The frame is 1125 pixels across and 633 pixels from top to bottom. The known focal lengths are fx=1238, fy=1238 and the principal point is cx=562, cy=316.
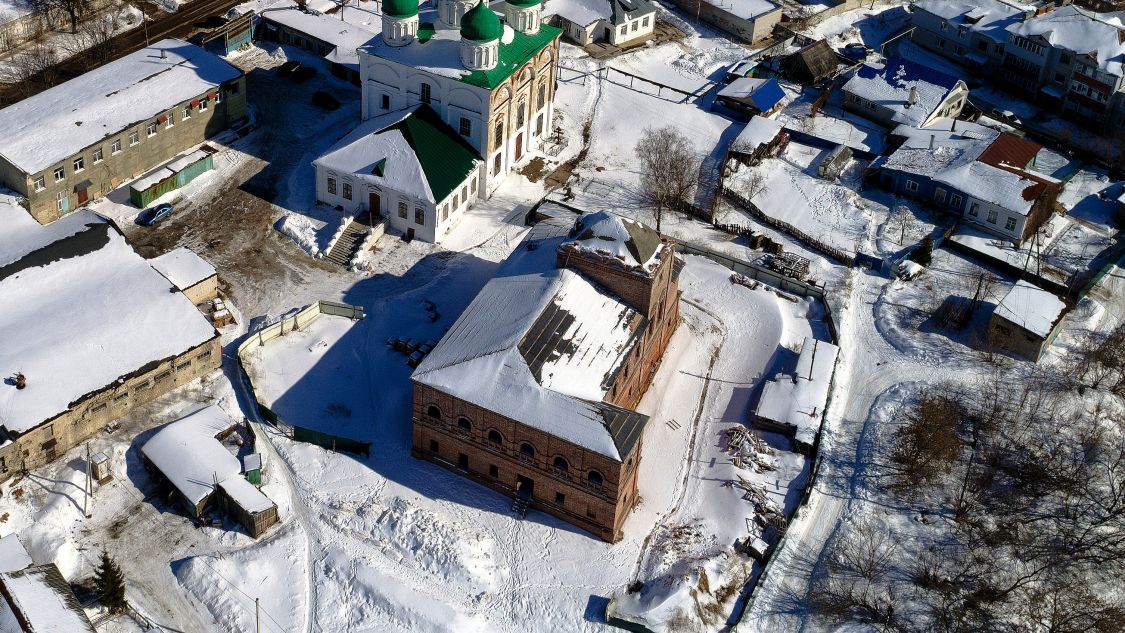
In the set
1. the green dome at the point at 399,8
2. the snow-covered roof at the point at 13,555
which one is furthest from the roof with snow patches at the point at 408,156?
the snow-covered roof at the point at 13,555

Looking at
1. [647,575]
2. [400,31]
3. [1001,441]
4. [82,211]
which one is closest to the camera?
[647,575]

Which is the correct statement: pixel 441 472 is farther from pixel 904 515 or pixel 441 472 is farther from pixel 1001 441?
pixel 1001 441

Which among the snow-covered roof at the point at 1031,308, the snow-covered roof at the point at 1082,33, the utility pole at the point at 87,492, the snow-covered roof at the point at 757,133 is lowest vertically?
the utility pole at the point at 87,492

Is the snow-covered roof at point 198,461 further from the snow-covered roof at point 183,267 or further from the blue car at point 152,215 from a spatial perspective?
the blue car at point 152,215

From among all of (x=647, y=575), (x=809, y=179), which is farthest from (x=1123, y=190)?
(x=647, y=575)

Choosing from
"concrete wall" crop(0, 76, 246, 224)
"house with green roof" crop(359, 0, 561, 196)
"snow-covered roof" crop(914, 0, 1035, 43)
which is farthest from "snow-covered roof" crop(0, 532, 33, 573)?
"snow-covered roof" crop(914, 0, 1035, 43)

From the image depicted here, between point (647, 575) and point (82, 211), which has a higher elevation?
point (82, 211)

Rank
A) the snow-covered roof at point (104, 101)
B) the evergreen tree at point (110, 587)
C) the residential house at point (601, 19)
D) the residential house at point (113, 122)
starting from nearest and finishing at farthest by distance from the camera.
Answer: the evergreen tree at point (110, 587)
the residential house at point (113, 122)
the snow-covered roof at point (104, 101)
the residential house at point (601, 19)
